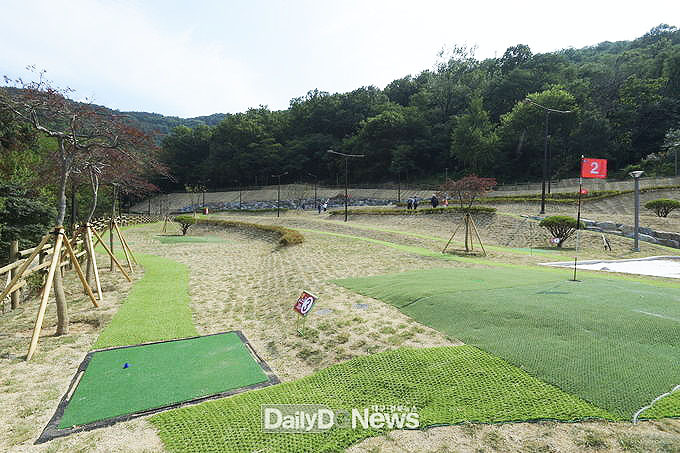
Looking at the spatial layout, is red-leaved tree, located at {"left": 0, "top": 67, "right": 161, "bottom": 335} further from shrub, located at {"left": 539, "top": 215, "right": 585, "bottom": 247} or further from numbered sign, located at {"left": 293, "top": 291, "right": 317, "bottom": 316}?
shrub, located at {"left": 539, "top": 215, "right": 585, "bottom": 247}

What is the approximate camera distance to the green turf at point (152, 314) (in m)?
6.40

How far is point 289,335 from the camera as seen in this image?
647 cm

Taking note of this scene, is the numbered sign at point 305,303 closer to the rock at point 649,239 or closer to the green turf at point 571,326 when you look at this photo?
the green turf at point 571,326

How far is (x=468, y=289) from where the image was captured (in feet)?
25.4

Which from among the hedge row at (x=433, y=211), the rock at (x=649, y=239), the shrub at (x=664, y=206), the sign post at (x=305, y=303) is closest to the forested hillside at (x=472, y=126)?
the shrub at (x=664, y=206)

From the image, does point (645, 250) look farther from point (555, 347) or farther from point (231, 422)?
point (231, 422)

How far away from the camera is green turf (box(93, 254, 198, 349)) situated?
6398mm

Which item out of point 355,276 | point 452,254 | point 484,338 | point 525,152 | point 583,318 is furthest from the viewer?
point 525,152

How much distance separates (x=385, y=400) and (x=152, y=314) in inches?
236

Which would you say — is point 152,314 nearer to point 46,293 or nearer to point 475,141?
point 46,293

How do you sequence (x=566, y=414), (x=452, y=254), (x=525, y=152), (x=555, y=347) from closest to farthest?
(x=566, y=414)
(x=555, y=347)
(x=452, y=254)
(x=525, y=152)

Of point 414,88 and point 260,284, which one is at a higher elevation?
point 414,88

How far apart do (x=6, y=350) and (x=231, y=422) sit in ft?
16.0

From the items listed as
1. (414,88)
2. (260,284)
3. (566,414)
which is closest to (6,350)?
(260,284)
